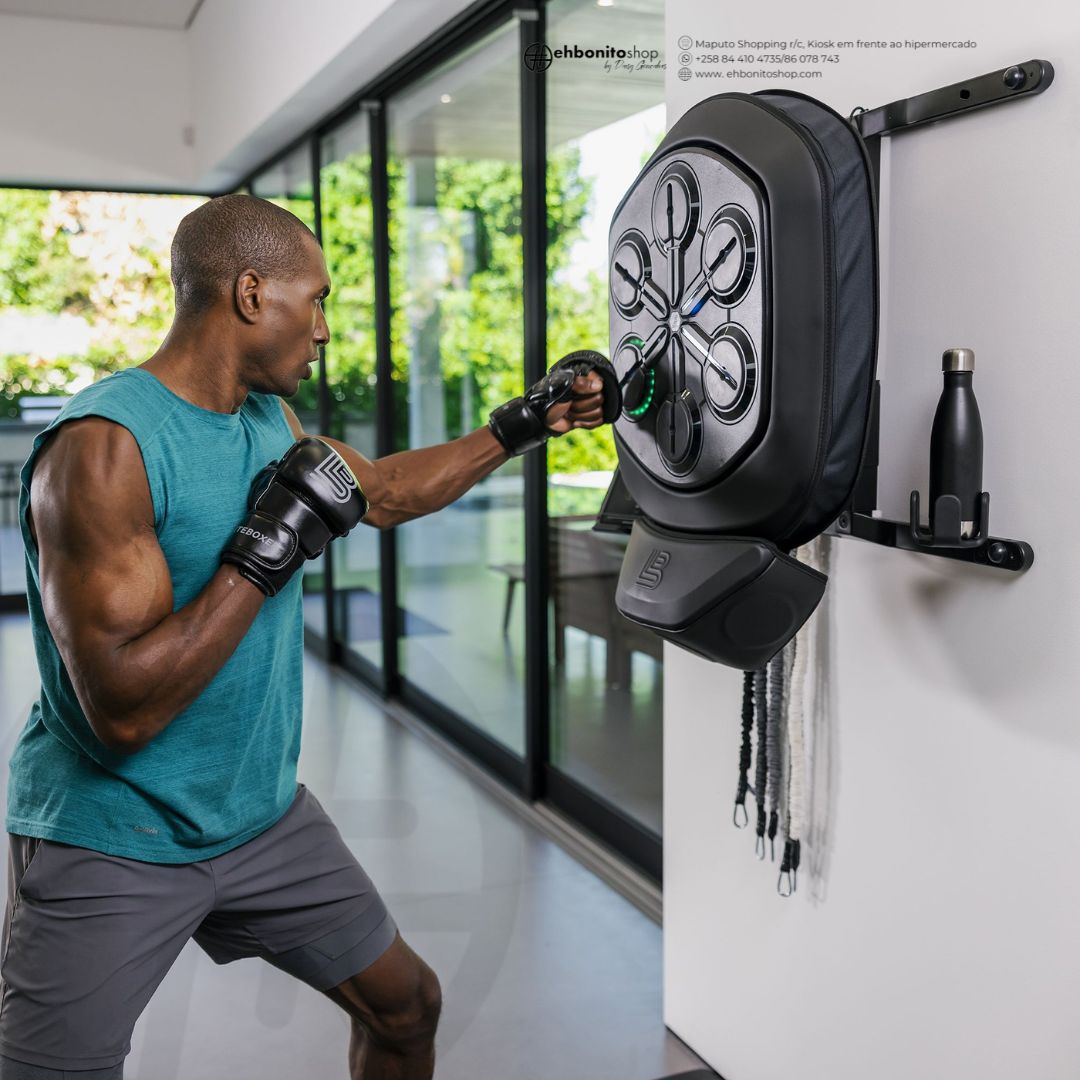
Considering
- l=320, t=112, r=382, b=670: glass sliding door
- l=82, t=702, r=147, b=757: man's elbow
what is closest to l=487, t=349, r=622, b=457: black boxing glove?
l=82, t=702, r=147, b=757: man's elbow

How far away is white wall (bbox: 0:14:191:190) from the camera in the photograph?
633 cm

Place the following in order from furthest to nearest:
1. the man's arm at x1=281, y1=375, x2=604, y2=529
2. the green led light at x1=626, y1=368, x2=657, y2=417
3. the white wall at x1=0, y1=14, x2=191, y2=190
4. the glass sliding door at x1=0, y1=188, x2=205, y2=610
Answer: the glass sliding door at x1=0, y1=188, x2=205, y2=610, the white wall at x1=0, y1=14, x2=191, y2=190, the man's arm at x1=281, y1=375, x2=604, y2=529, the green led light at x1=626, y1=368, x2=657, y2=417

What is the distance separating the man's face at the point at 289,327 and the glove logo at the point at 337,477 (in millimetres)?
116

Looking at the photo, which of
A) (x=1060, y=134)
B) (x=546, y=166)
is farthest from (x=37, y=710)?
(x=546, y=166)

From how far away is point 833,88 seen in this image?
5.61 ft

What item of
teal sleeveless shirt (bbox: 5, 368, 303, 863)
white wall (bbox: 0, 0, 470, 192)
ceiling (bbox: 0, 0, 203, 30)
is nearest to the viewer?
teal sleeveless shirt (bbox: 5, 368, 303, 863)

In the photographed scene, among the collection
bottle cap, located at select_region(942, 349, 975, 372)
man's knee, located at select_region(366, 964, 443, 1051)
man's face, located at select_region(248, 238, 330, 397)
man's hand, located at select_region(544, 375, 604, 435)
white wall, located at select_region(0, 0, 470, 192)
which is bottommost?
man's knee, located at select_region(366, 964, 443, 1051)

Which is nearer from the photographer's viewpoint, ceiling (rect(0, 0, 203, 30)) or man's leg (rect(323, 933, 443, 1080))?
man's leg (rect(323, 933, 443, 1080))

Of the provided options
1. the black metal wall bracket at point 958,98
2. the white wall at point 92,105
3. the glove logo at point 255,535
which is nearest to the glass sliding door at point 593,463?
the black metal wall bracket at point 958,98

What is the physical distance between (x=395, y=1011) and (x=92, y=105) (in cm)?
604

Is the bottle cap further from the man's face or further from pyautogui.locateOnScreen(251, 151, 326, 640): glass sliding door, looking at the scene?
pyautogui.locateOnScreen(251, 151, 326, 640): glass sliding door

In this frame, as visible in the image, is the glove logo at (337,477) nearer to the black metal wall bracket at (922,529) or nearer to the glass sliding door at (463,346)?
the black metal wall bracket at (922,529)

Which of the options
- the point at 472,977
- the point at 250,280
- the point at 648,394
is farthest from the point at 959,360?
the point at 472,977

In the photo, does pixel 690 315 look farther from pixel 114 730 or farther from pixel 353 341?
pixel 353 341
